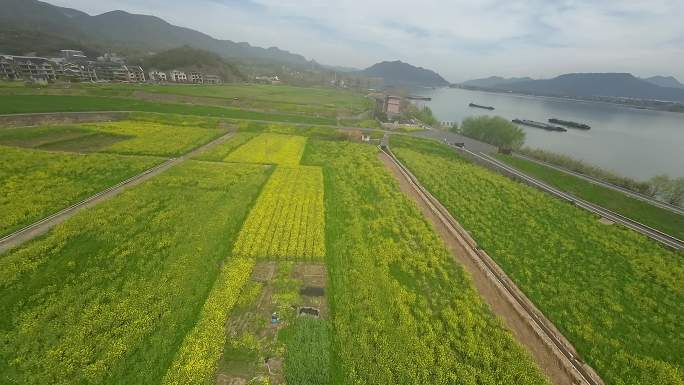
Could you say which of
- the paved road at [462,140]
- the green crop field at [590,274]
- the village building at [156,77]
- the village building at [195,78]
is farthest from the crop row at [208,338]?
the village building at [195,78]

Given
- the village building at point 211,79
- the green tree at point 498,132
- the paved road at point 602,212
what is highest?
the village building at point 211,79

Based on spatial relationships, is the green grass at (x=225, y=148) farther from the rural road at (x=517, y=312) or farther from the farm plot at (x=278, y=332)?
the rural road at (x=517, y=312)

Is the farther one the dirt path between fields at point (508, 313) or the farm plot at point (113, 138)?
the farm plot at point (113, 138)

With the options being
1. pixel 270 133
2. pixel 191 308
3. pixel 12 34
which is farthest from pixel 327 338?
pixel 12 34

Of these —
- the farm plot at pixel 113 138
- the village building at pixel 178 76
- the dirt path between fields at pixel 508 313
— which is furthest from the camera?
the village building at pixel 178 76

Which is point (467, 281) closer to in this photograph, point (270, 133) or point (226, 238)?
point (226, 238)

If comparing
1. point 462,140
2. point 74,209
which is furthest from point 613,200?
point 74,209

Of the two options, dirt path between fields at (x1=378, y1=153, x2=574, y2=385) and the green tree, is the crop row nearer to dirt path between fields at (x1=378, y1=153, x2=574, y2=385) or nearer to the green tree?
dirt path between fields at (x1=378, y1=153, x2=574, y2=385)
